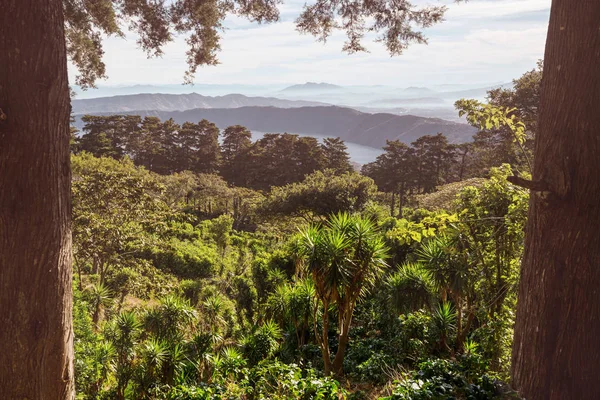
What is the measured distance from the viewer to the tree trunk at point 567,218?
6.02ft

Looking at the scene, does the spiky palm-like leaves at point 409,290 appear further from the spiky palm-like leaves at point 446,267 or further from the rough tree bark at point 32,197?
the rough tree bark at point 32,197

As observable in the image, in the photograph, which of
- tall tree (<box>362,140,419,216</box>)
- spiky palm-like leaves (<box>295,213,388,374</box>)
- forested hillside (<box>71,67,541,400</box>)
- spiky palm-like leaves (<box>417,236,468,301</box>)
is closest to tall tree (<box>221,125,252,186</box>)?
tall tree (<box>362,140,419,216</box>)

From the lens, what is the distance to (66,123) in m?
2.35

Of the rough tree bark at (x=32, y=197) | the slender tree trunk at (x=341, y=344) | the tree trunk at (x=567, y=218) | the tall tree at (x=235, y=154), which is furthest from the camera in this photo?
the tall tree at (x=235, y=154)

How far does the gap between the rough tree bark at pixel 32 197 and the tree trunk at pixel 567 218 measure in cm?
263

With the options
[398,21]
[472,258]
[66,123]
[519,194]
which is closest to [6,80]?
[66,123]

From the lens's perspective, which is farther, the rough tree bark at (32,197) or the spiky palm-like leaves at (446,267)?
the spiky palm-like leaves at (446,267)

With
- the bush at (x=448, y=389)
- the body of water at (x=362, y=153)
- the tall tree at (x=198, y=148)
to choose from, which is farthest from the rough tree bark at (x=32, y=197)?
the body of water at (x=362, y=153)

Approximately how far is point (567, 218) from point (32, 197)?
2.76 meters

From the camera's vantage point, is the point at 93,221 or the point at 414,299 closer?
the point at 414,299

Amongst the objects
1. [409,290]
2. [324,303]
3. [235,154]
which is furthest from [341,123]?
[324,303]

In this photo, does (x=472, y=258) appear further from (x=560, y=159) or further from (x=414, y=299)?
(x=560, y=159)

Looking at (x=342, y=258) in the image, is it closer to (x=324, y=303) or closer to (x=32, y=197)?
(x=324, y=303)

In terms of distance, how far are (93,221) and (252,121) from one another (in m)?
168
